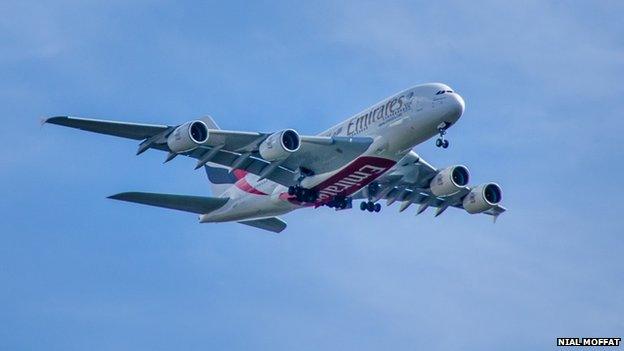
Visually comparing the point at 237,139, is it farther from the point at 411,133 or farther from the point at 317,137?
the point at 411,133

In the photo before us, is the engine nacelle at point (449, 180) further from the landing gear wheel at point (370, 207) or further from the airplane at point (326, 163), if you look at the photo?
the landing gear wheel at point (370, 207)

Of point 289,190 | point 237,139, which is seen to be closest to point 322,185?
point 289,190

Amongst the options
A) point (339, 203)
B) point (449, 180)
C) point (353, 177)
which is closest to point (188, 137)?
point (353, 177)

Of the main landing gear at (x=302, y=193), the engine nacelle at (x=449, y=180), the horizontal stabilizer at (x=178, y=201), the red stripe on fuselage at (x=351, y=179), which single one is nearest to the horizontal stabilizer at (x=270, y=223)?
the horizontal stabilizer at (x=178, y=201)

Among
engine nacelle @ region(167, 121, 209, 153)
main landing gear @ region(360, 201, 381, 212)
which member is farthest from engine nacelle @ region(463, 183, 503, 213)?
engine nacelle @ region(167, 121, 209, 153)

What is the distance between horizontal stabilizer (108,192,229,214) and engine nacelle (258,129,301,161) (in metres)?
6.14

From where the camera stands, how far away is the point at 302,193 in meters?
52.6

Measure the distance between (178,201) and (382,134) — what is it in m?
10.6

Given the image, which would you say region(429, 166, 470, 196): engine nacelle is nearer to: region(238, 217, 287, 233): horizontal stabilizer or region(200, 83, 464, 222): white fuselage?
region(200, 83, 464, 222): white fuselage

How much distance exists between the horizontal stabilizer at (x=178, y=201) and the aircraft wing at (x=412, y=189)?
7127mm

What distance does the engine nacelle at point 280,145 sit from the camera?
4941cm

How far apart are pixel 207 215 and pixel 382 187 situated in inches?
346

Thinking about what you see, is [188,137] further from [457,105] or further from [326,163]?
[457,105]

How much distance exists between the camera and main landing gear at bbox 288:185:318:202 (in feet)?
173
